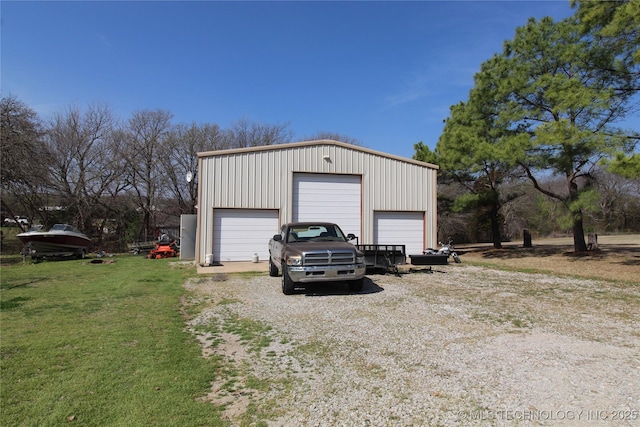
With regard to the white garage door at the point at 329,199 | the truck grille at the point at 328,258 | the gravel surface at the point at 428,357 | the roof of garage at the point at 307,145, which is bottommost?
the gravel surface at the point at 428,357

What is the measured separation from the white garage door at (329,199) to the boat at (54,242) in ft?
38.7

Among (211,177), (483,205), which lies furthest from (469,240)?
(211,177)

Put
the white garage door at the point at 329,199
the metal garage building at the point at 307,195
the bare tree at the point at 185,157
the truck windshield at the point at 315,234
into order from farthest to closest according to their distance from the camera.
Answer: the bare tree at the point at 185,157 < the white garage door at the point at 329,199 < the metal garage building at the point at 307,195 < the truck windshield at the point at 315,234

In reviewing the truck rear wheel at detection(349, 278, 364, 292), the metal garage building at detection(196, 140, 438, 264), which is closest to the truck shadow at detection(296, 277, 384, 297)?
the truck rear wheel at detection(349, 278, 364, 292)

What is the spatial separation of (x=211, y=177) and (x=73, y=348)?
10.6m

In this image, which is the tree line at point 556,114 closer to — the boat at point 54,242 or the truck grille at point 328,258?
the truck grille at point 328,258

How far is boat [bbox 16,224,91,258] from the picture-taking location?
59.2ft

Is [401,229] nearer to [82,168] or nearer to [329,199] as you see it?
[329,199]

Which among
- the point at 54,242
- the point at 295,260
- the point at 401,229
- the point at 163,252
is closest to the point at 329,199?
the point at 401,229

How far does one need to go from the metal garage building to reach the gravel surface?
647 centimetres

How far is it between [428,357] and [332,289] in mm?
5032

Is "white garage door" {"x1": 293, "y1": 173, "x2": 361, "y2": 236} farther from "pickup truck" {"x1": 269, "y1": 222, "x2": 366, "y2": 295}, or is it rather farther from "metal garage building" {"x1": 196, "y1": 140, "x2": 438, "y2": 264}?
"pickup truck" {"x1": 269, "y1": 222, "x2": 366, "y2": 295}

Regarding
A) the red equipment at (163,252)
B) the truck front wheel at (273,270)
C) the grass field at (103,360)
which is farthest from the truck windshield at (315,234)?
the red equipment at (163,252)

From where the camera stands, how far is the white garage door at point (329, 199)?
16125 mm
